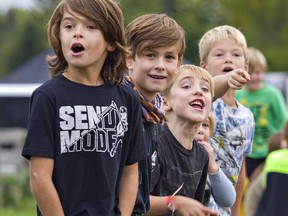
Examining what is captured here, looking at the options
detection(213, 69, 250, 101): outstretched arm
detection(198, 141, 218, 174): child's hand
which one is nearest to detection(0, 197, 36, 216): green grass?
detection(213, 69, 250, 101): outstretched arm

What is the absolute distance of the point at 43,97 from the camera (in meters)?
5.05

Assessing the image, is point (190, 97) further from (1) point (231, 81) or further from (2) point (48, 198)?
(2) point (48, 198)

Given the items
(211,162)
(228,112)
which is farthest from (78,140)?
(228,112)

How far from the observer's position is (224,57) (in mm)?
7270

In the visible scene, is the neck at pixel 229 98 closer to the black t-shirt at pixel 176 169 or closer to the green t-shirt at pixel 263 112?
the black t-shirt at pixel 176 169

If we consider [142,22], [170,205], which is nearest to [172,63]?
[142,22]

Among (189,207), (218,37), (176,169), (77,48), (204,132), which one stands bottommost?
(189,207)

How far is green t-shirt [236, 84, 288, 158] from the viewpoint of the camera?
12.5 meters

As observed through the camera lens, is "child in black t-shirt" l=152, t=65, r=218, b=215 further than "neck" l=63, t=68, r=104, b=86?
Yes

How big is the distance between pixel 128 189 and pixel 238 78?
4.33 feet

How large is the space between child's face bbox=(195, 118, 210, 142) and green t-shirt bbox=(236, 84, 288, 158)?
5.67 m

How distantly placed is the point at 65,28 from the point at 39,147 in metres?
0.65

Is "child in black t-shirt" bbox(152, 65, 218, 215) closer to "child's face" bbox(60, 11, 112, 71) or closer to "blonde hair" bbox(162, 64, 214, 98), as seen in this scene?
"blonde hair" bbox(162, 64, 214, 98)

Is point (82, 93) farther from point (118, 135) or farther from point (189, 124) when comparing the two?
point (189, 124)
